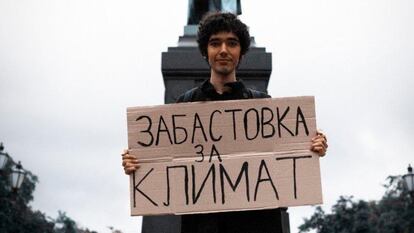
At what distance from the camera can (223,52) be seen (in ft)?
12.4

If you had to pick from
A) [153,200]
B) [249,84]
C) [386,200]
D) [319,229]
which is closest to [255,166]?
[153,200]

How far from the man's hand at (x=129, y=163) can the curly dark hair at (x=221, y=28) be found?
65 cm

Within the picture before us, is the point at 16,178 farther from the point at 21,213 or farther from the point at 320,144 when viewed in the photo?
the point at 21,213

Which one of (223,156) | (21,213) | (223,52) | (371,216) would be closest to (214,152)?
(223,156)

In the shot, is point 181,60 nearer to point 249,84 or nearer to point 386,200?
point 249,84

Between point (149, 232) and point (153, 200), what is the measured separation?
2.78 metres

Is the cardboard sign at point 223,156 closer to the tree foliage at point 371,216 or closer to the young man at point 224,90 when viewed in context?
the young man at point 224,90

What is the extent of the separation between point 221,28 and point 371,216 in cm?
5140

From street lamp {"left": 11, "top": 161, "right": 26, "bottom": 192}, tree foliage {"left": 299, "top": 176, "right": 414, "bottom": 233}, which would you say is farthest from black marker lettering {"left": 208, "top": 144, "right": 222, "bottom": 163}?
tree foliage {"left": 299, "top": 176, "right": 414, "bottom": 233}

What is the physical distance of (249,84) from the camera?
7277 mm

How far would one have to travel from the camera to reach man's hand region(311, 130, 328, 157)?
3.72 meters

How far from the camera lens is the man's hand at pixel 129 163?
12.4 ft

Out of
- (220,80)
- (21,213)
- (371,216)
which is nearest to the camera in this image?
(220,80)

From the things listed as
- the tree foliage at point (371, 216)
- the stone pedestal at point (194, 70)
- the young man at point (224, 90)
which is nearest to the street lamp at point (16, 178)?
the stone pedestal at point (194, 70)
